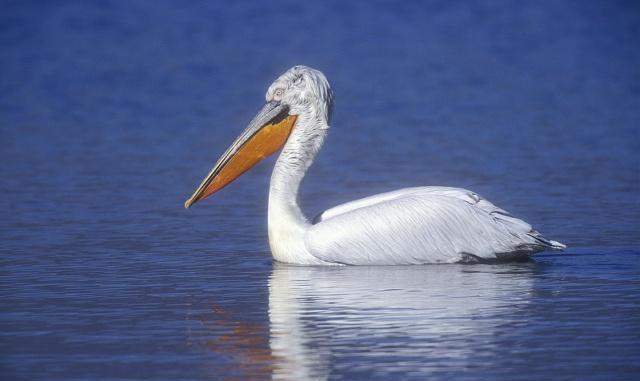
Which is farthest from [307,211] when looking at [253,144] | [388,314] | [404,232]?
[388,314]

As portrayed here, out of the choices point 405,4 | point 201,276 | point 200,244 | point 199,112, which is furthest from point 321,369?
point 405,4

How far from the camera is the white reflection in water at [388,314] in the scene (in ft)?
19.3

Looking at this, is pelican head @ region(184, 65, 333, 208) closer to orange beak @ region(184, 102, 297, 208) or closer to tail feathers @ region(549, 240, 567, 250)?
orange beak @ region(184, 102, 297, 208)

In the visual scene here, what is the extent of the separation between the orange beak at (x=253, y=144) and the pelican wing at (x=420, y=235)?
825 mm

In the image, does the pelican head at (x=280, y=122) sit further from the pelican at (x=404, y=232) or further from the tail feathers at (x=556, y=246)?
the tail feathers at (x=556, y=246)

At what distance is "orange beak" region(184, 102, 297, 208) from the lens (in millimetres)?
9031

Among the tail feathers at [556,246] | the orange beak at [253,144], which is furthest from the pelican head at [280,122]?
the tail feathers at [556,246]

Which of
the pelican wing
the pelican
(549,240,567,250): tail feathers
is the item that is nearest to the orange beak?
the pelican

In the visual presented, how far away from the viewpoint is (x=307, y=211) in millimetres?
10836

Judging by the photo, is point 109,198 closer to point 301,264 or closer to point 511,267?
point 301,264

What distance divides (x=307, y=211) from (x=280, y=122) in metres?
1.82

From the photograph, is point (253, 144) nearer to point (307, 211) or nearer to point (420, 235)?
point (420, 235)

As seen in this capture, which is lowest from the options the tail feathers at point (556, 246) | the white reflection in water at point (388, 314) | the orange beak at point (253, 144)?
the white reflection in water at point (388, 314)

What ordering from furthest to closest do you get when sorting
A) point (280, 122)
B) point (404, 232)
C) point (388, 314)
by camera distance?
point (280, 122) < point (404, 232) < point (388, 314)
